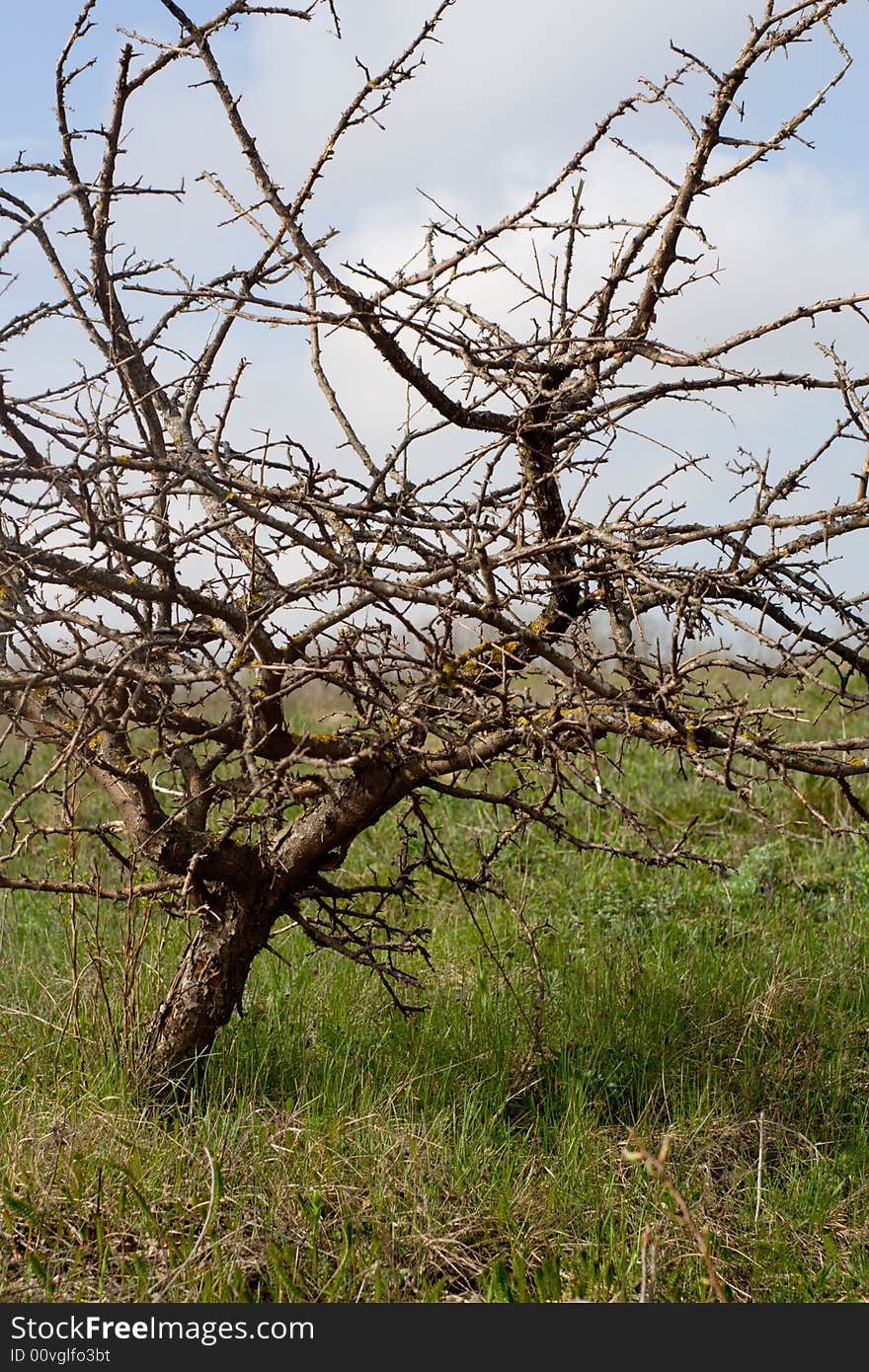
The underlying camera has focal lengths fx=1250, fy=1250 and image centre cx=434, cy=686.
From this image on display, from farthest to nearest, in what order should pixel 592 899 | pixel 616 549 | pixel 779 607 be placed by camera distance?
1. pixel 592 899
2. pixel 779 607
3. pixel 616 549

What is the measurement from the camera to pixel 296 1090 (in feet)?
13.2

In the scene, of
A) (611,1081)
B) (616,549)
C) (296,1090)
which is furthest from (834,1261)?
(616,549)

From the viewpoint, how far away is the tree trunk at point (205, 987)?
3.77 m

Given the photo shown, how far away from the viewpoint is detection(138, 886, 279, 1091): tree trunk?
3766mm

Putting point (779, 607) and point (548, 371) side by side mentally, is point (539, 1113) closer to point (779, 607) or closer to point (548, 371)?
point (779, 607)

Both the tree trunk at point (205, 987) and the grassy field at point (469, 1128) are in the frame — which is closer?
the grassy field at point (469, 1128)

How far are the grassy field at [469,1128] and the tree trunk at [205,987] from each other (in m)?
0.09

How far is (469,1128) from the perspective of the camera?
3785mm

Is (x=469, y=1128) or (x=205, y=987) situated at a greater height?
(x=205, y=987)

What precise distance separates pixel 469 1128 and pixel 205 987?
908 millimetres

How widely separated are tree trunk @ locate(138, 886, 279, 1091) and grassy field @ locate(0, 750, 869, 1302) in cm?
9

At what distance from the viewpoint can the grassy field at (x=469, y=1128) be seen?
3.13 meters

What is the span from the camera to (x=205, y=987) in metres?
3.83

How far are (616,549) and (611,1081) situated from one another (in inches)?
78.9
